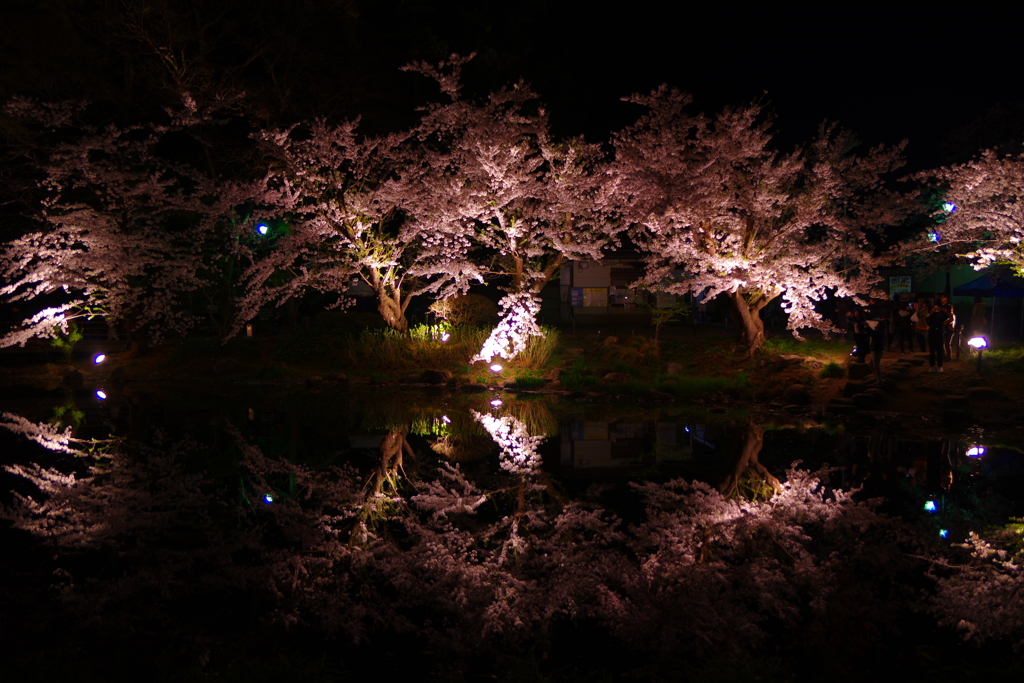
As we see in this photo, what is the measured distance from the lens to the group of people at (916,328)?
14.7 metres

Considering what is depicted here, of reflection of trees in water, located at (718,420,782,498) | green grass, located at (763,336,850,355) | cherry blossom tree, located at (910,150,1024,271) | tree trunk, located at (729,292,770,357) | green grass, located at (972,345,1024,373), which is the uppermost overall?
cherry blossom tree, located at (910,150,1024,271)

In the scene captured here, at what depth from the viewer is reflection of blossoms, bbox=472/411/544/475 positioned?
10148 mm

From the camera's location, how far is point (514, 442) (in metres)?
11.8

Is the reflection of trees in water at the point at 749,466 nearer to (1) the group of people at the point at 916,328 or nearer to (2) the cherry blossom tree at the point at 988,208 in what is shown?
(1) the group of people at the point at 916,328

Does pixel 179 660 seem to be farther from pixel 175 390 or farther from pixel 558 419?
pixel 175 390

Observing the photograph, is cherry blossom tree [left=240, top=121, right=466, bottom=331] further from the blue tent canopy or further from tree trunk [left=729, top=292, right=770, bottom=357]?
the blue tent canopy

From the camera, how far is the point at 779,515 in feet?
25.1

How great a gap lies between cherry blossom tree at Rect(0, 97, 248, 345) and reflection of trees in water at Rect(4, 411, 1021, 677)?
13420 mm

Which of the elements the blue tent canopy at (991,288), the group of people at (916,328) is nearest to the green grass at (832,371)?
Result: the group of people at (916,328)

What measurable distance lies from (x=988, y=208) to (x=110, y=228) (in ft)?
79.1

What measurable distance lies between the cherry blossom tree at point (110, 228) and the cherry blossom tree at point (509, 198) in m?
6.16

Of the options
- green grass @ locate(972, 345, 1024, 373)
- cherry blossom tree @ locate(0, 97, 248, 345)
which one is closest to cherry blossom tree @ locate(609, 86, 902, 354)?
green grass @ locate(972, 345, 1024, 373)

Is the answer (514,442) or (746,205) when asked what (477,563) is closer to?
(514,442)

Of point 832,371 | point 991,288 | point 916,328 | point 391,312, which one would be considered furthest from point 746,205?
point 391,312
